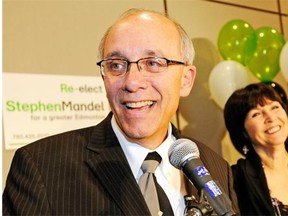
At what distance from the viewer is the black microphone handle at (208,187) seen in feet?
2.88

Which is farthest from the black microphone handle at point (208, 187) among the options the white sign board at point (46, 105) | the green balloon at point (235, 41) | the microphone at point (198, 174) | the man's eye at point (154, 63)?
the green balloon at point (235, 41)

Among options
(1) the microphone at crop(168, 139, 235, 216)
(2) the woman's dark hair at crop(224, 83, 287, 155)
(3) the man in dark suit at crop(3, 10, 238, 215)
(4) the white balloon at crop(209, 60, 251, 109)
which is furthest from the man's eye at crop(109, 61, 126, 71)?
(4) the white balloon at crop(209, 60, 251, 109)

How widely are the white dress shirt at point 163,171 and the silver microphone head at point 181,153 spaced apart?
369mm

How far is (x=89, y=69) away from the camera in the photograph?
2.56 metres

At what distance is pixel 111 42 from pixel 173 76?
8.7 inches

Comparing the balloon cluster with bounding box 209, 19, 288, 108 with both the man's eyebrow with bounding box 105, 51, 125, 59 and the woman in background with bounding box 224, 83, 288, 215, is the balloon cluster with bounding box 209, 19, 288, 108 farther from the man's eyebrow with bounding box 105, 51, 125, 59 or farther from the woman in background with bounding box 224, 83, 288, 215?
the man's eyebrow with bounding box 105, 51, 125, 59

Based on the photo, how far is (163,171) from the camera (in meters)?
1.41

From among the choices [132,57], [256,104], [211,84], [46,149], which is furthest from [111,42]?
[211,84]

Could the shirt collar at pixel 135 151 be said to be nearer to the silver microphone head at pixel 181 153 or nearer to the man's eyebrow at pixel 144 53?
the man's eyebrow at pixel 144 53

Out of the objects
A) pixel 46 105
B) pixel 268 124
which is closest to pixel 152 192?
pixel 46 105

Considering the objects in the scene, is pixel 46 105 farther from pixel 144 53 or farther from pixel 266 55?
pixel 266 55

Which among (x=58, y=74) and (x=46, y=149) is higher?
(x=58, y=74)

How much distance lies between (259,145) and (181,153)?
1658 mm

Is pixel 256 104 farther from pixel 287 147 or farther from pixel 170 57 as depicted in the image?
pixel 170 57
